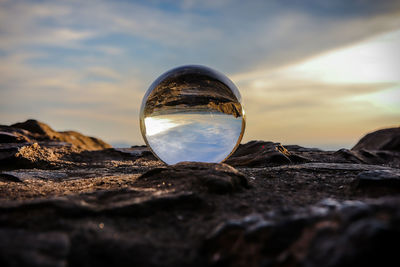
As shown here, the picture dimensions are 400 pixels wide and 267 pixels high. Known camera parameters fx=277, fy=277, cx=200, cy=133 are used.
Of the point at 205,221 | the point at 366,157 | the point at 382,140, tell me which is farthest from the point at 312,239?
the point at 382,140

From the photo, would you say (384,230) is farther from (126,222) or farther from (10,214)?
(10,214)

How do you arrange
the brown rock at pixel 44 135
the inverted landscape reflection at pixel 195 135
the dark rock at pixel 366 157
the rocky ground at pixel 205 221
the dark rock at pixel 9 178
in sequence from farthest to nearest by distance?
1. the brown rock at pixel 44 135
2. the dark rock at pixel 366 157
3. the inverted landscape reflection at pixel 195 135
4. the dark rock at pixel 9 178
5. the rocky ground at pixel 205 221

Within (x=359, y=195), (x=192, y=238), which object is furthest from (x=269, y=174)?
(x=192, y=238)

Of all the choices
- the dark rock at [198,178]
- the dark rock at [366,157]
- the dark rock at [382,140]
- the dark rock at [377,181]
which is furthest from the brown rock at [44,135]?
the dark rock at [382,140]

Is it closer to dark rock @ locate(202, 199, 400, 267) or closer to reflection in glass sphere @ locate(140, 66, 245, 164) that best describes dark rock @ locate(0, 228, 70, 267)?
dark rock @ locate(202, 199, 400, 267)

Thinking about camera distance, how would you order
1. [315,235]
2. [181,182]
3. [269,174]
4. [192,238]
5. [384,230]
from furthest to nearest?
[269,174] → [181,182] → [192,238] → [315,235] → [384,230]

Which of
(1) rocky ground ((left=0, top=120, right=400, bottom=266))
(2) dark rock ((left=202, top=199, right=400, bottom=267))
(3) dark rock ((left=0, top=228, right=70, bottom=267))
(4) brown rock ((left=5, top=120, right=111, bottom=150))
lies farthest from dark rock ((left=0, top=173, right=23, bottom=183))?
(4) brown rock ((left=5, top=120, right=111, bottom=150))

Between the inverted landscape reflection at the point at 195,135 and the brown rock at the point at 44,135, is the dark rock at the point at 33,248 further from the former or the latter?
the brown rock at the point at 44,135
